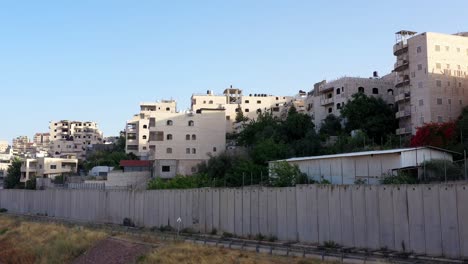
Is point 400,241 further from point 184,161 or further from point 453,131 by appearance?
point 184,161

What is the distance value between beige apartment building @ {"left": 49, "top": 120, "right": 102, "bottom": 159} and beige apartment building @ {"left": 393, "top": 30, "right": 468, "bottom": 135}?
112 m

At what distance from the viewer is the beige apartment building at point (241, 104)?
122062 mm

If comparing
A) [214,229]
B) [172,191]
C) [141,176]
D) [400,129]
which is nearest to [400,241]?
[214,229]

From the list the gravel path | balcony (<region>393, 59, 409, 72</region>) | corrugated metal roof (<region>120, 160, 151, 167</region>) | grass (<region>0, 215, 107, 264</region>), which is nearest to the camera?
the gravel path

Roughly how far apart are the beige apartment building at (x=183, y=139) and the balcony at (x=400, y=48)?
3241cm

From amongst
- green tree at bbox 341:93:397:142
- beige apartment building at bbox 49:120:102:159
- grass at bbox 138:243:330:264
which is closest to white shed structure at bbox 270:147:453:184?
grass at bbox 138:243:330:264

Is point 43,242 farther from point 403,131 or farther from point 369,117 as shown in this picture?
point 403,131

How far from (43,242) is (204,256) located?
70.3 feet

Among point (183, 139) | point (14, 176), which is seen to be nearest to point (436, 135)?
point (183, 139)

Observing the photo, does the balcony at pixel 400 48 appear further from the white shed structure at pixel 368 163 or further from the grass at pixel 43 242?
the grass at pixel 43 242

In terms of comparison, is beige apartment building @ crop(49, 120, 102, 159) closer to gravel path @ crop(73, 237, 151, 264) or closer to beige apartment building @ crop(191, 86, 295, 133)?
beige apartment building @ crop(191, 86, 295, 133)

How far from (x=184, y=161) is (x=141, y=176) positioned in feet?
25.5

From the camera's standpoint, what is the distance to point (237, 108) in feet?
404

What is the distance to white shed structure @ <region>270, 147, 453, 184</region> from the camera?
3875cm
